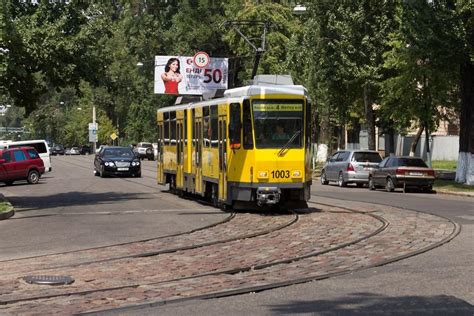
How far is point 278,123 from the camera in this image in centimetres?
2048

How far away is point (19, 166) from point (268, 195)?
24176 mm

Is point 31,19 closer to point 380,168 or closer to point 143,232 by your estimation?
point 143,232

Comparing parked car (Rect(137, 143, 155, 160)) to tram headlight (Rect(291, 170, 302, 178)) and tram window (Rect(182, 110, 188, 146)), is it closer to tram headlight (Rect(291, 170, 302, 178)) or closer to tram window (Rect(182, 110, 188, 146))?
tram window (Rect(182, 110, 188, 146))

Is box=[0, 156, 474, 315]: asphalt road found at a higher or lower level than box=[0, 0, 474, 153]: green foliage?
lower

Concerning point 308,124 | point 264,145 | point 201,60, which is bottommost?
point 264,145

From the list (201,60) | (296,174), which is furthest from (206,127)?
(201,60)

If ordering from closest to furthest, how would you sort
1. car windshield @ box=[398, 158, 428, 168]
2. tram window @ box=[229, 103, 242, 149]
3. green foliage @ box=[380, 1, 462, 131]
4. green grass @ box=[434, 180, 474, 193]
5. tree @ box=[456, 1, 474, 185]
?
tram window @ box=[229, 103, 242, 149] → green foliage @ box=[380, 1, 462, 131] → green grass @ box=[434, 180, 474, 193] → car windshield @ box=[398, 158, 428, 168] → tree @ box=[456, 1, 474, 185]

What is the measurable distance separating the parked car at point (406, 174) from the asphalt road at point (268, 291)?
389 centimetres

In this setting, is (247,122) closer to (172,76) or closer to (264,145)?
(264,145)

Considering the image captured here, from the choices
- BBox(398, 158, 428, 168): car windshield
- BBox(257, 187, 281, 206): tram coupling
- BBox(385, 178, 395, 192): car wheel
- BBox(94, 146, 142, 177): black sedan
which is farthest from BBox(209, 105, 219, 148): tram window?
BBox(94, 146, 142, 177): black sedan

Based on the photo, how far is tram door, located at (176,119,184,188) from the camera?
26259 mm

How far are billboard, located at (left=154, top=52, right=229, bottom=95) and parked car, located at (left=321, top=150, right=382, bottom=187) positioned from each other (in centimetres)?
1783

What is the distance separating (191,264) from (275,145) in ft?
28.0

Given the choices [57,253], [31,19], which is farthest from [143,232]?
[31,19]
